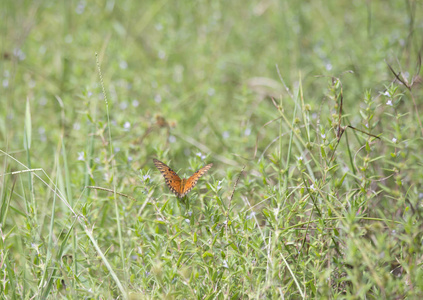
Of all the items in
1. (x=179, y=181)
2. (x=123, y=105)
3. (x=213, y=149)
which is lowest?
(x=213, y=149)

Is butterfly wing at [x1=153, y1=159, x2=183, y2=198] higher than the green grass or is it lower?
higher

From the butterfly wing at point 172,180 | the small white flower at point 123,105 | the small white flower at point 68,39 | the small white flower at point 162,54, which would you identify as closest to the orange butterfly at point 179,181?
the butterfly wing at point 172,180

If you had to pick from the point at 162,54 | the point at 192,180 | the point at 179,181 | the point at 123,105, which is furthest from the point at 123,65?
the point at 192,180

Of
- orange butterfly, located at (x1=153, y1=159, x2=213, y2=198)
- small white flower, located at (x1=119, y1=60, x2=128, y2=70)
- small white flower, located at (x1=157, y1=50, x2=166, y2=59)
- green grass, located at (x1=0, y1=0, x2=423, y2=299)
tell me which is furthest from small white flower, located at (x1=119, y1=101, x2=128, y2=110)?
orange butterfly, located at (x1=153, y1=159, x2=213, y2=198)

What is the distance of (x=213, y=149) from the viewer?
4523mm

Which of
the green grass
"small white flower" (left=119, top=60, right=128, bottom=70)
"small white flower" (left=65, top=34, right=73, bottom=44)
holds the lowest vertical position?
the green grass

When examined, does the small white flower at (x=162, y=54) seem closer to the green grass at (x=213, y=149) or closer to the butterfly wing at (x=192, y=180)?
the green grass at (x=213, y=149)

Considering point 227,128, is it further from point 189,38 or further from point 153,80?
point 189,38

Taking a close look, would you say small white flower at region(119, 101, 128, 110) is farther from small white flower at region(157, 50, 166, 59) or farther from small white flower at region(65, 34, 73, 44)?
small white flower at region(65, 34, 73, 44)

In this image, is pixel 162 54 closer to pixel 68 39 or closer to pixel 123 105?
pixel 123 105

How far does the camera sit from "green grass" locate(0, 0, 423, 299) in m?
2.52

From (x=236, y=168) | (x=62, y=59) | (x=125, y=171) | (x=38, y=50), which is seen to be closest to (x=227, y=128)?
(x=236, y=168)

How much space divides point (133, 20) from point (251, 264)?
5.35m

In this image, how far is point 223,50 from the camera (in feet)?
20.7
